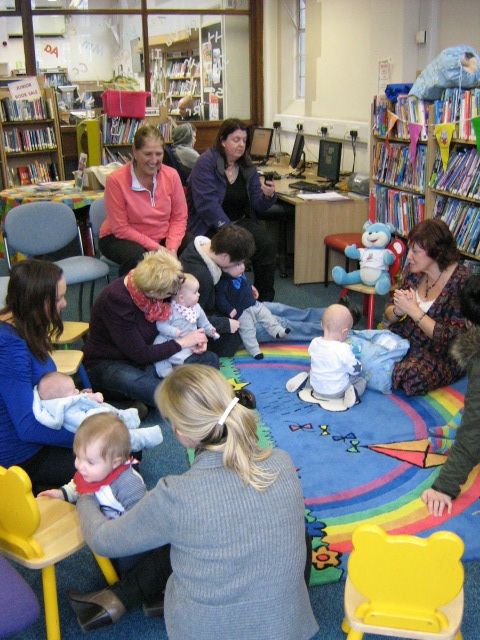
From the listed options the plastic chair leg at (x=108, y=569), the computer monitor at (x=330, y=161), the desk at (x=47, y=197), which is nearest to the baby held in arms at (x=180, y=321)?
the plastic chair leg at (x=108, y=569)

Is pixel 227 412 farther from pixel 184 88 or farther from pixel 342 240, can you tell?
pixel 184 88

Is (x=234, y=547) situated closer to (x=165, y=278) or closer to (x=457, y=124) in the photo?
(x=165, y=278)

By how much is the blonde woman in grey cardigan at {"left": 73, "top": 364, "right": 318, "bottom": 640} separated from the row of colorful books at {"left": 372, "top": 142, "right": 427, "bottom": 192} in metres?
3.45

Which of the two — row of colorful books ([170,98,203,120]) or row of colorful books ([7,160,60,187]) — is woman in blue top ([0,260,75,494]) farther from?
row of colorful books ([170,98,203,120])

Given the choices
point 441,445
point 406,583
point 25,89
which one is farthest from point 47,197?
point 406,583

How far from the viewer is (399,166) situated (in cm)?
483

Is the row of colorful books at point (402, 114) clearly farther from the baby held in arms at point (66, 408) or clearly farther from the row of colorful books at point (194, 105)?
the row of colorful books at point (194, 105)

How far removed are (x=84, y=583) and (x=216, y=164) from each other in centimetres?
319

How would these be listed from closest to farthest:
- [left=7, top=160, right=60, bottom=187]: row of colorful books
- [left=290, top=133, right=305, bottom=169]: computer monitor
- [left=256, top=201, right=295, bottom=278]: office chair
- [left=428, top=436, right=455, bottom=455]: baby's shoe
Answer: [left=428, top=436, right=455, bottom=455]: baby's shoe → [left=256, top=201, right=295, bottom=278]: office chair → [left=290, top=133, right=305, bottom=169]: computer monitor → [left=7, top=160, right=60, bottom=187]: row of colorful books

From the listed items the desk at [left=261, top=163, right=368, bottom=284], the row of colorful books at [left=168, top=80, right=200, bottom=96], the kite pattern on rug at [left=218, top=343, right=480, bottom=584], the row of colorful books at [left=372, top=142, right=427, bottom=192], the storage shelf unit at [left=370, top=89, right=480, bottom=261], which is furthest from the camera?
the row of colorful books at [left=168, top=80, right=200, bottom=96]

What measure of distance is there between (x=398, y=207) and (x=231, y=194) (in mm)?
1233

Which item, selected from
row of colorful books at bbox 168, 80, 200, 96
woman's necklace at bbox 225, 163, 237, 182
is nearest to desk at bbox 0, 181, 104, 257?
woman's necklace at bbox 225, 163, 237, 182

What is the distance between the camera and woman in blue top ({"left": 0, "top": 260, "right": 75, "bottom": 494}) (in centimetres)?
210

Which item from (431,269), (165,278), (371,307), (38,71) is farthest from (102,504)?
(38,71)
